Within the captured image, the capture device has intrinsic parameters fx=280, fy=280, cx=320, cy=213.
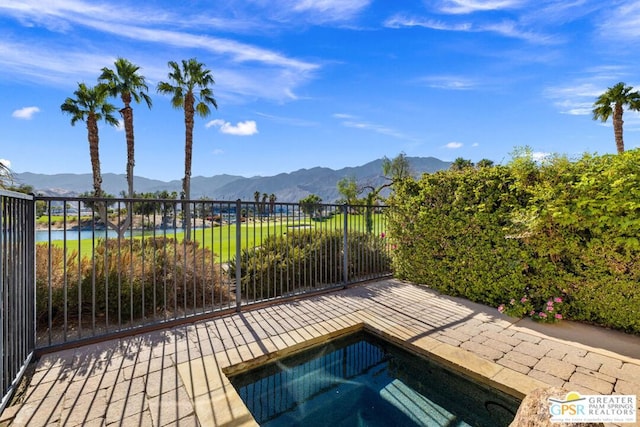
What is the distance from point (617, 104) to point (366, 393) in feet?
74.8

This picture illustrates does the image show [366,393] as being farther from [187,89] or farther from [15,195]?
[187,89]

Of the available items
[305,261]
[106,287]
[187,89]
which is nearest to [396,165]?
[187,89]

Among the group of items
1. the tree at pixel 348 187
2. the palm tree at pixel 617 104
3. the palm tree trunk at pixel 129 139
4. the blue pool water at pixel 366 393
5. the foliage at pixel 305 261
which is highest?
the palm tree at pixel 617 104

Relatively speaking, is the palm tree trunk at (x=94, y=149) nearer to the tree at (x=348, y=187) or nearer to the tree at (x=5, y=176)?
the tree at (x=348, y=187)

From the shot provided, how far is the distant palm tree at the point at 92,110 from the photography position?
15141mm

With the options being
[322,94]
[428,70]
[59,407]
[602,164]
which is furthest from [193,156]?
[602,164]

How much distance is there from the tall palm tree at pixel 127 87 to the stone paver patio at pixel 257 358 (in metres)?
13.9

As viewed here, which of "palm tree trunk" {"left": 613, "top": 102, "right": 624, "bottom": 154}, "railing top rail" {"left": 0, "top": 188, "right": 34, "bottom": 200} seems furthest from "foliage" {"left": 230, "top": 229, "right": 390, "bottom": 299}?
"palm tree trunk" {"left": 613, "top": 102, "right": 624, "bottom": 154}

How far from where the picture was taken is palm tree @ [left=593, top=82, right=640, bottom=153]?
15.6m

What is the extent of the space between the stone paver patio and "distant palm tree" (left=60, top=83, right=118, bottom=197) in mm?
16364

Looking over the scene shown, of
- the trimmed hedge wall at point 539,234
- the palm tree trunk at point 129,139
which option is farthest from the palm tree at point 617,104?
the palm tree trunk at point 129,139

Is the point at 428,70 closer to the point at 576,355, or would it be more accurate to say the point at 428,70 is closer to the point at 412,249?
the point at 412,249

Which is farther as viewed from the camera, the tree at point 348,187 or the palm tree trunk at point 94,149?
the tree at point 348,187

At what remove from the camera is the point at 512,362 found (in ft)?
9.11
